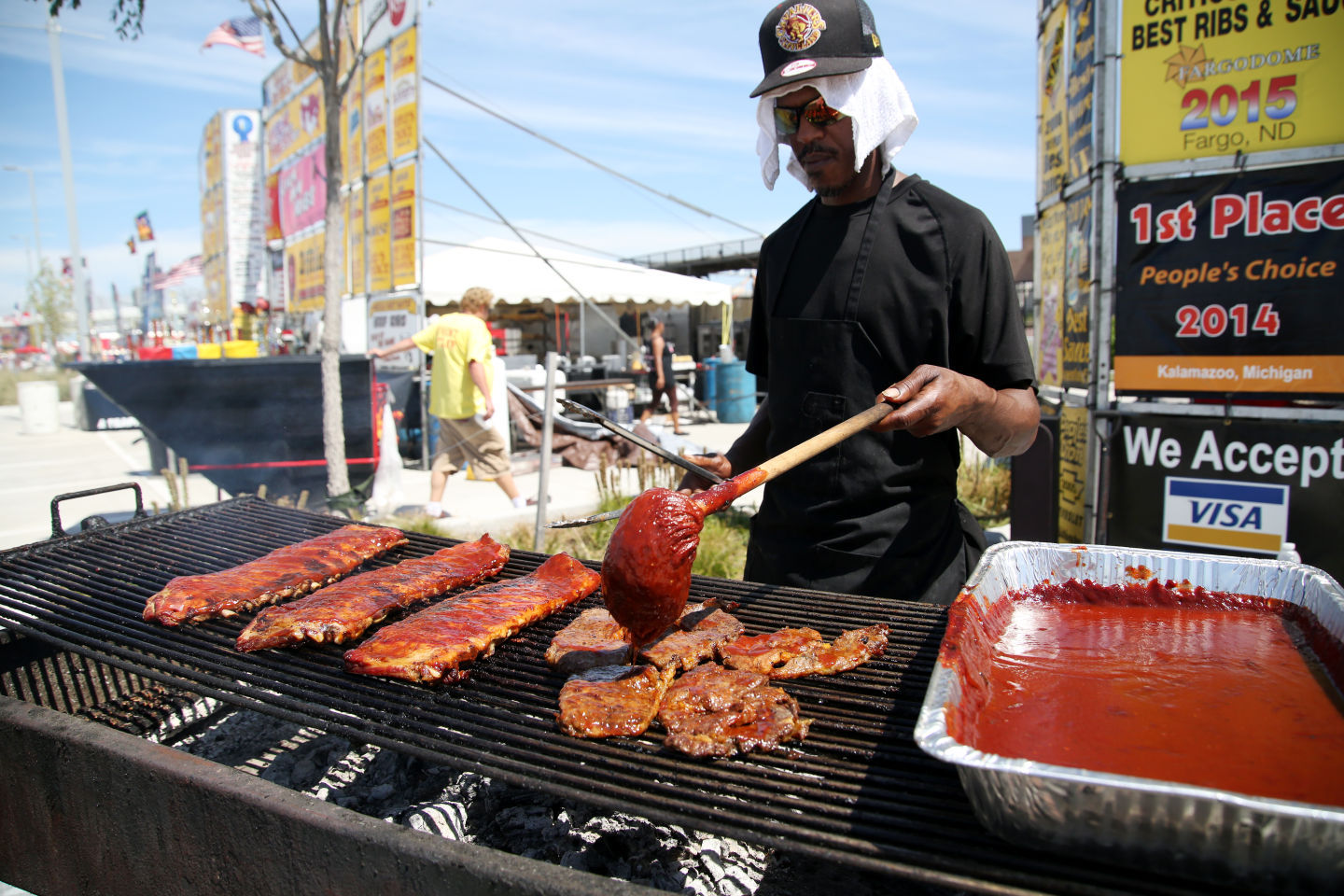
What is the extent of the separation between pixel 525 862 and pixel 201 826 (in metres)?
0.96

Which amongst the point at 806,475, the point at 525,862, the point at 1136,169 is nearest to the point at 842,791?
the point at 525,862

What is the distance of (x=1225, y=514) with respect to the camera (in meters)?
4.96

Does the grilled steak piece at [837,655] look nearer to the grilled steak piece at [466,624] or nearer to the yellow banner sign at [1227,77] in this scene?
the grilled steak piece at [466,624]

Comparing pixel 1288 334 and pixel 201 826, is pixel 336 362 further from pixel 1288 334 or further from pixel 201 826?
pixel 1288 334

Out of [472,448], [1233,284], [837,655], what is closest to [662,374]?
[472,448]

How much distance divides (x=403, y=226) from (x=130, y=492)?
4799 mm

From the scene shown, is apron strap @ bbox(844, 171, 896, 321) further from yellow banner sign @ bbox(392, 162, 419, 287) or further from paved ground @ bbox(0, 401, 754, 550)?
yellow banner sign @ bbox(392, 162, 419, 287)

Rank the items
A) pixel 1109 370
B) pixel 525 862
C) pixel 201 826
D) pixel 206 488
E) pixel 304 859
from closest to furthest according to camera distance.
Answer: pixel 525 862 < pixel 304 859 < pixel 201 826 < pixel 1109 370 < pixel 206 488

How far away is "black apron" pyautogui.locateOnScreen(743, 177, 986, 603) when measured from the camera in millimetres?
2559

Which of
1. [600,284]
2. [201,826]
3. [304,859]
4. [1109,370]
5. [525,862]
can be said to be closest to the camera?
[525,862]

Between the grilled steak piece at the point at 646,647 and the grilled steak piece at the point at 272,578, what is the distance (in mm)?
1168

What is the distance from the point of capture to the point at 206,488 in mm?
9609

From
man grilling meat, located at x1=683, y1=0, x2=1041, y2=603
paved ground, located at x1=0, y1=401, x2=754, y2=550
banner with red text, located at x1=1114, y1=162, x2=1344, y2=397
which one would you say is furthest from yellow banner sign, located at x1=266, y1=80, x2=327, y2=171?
man grilling meat, located at x1=683, y1=0, x2=1041, y2=603

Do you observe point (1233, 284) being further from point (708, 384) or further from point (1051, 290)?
point (708, 384)
